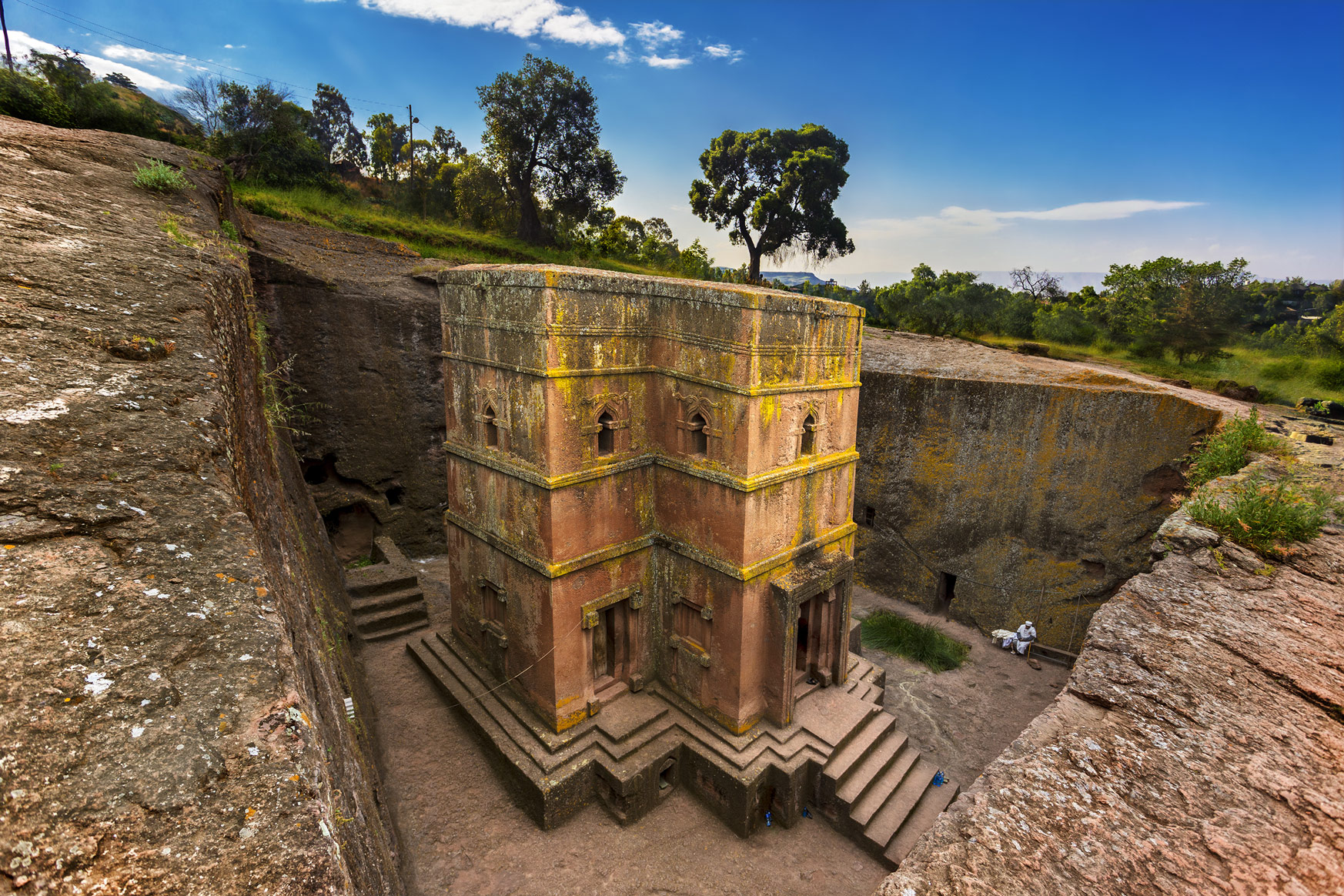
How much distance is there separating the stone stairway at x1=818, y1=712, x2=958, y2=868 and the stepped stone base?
0.05ft

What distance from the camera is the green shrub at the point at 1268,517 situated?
6090 millimetres

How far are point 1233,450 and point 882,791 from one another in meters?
7.74

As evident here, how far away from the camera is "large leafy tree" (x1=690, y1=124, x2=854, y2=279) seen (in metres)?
26.5

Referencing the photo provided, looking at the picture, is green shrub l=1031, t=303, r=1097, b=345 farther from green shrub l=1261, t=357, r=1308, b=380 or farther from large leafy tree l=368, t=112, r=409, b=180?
large leafy tree l=368, t=112, r=409, b=180

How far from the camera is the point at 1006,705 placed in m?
11.3

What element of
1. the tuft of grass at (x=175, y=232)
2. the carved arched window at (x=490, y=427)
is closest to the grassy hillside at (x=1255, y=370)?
the carved arched window at (x=490, y=427)

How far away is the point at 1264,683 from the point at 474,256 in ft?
73.3

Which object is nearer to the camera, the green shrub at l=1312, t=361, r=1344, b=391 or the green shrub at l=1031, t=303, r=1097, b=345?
the green shrub at l=1312, t=361, r=1344, b=391

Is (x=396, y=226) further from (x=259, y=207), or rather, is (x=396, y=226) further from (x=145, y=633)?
(x=145, y=633)

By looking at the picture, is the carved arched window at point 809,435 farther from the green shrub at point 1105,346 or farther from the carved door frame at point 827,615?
the green shrub at point 1105,346

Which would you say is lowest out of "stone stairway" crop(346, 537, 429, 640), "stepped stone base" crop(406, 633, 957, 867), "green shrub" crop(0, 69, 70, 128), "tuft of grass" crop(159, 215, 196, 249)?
"stepped stone base" crop(406, 633, 957, 867)

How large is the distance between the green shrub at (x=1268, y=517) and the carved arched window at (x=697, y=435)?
5793mm

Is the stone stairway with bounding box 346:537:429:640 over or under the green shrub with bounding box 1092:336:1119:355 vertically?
under

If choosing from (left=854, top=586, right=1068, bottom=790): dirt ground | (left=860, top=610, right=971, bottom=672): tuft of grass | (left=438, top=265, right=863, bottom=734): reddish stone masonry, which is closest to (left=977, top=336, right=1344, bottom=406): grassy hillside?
(left=854, top=586, right=1068, bottom=790): dirt ground
